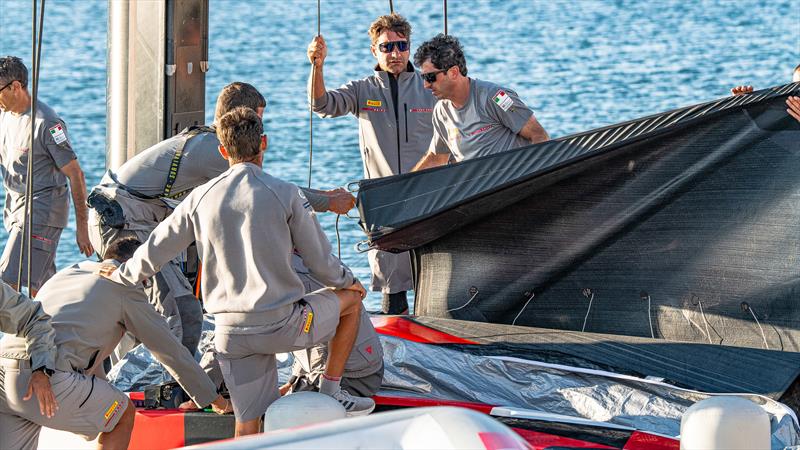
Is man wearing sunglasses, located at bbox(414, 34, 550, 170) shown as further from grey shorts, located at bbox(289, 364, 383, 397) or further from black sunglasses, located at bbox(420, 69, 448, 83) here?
grey shorts, located at bbox(289, 364, 383, 397)

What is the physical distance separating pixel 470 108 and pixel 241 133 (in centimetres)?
213

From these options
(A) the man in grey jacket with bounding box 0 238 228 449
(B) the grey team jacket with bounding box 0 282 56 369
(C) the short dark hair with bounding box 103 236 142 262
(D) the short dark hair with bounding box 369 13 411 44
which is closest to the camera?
(B) the grey team jacket with bounding box 0 282 56 369

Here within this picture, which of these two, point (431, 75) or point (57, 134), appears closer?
point (431, 75)

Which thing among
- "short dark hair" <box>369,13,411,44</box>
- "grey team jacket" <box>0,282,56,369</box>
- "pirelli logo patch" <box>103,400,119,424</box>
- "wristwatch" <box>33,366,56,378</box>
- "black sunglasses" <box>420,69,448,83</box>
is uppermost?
"short dark hair" <box>369,13,411,44</box>

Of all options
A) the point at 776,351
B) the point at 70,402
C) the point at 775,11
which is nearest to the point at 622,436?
the point at 776,351

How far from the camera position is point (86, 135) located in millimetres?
23500

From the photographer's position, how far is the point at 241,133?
5340mm

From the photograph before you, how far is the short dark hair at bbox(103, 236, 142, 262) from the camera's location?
5840 mm

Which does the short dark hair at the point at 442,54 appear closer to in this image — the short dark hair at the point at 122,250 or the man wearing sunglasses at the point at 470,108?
the man wearing sunglasses at the point at 470,108

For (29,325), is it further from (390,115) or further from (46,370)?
(390,115)

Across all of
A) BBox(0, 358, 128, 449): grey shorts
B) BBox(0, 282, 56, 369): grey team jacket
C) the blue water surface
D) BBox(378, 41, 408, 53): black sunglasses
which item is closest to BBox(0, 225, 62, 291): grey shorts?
BBox(378, 41, 408, 53): black sunglasses

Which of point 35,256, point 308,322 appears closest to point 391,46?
point 35,256

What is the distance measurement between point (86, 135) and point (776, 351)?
61.3 ft

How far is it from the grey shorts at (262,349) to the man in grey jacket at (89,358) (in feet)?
1.27
